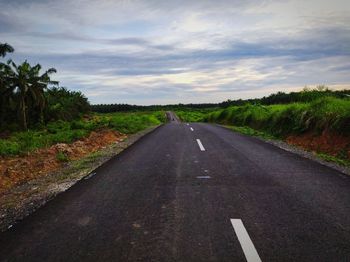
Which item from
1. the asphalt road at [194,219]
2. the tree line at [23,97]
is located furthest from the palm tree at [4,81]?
the asphalt road at [194,219]

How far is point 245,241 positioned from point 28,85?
1805 inches

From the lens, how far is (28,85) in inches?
1761

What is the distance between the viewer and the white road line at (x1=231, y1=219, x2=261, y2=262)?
12.8ft

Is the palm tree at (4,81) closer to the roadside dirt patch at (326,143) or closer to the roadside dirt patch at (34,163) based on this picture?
the roadside dirt patch at (34,163)

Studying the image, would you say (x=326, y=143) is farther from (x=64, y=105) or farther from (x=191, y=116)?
(x=191, y=116)

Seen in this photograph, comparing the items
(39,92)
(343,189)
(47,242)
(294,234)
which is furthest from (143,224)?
(39,92)

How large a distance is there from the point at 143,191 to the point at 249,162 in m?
4.22

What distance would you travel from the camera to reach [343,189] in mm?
6832

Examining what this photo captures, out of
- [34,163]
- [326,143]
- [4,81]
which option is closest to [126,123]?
[34,163]

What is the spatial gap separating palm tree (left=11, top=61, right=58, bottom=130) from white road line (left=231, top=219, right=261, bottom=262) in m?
44.0

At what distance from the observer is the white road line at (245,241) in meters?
3.89

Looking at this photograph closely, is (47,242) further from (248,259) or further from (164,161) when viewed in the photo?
(164,161)

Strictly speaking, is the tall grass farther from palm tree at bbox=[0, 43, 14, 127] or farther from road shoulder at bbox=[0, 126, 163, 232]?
palm tree at bbox=[0, 43, 14, 127]

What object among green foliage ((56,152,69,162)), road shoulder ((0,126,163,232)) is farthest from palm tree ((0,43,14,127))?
road shoulder ((0,126,163,232))
